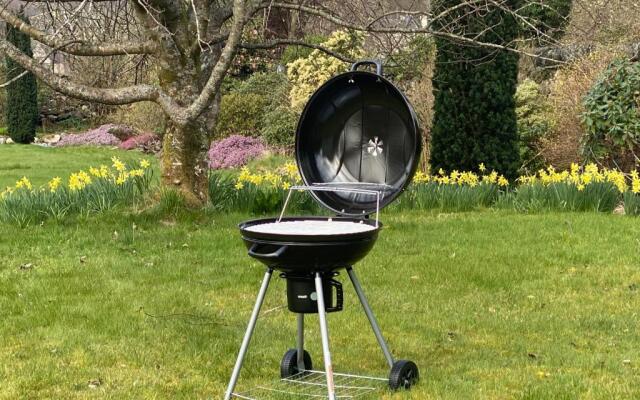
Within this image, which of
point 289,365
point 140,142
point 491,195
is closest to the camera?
point 289,365

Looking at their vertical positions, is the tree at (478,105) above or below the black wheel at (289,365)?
above

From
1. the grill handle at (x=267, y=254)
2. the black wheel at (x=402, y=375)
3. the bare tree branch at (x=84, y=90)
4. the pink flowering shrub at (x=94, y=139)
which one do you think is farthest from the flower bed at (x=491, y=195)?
the pink flowering shrub at (x=94, y=139)

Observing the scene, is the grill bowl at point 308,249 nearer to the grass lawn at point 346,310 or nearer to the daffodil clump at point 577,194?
the grass lawn at point 346,310

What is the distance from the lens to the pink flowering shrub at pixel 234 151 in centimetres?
1564

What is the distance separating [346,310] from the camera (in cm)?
477

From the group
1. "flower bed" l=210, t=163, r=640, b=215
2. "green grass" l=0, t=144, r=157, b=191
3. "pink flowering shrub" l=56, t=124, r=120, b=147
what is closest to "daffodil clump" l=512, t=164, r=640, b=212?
"flower bed" l=210, t=163, r=640, b=215

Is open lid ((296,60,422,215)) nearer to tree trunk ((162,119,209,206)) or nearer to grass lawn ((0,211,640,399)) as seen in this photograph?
grass lawn ((0,211,640,399))

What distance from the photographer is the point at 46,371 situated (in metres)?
3.66

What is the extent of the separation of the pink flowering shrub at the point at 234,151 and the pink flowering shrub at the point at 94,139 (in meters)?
5.25

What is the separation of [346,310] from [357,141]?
1.36 metres

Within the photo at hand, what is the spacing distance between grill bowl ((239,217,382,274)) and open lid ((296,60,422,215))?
57cm

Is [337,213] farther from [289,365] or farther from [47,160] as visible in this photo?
[47,160]

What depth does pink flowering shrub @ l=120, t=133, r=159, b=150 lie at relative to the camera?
1931 centimetres

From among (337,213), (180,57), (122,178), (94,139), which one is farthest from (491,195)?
(94,139)
